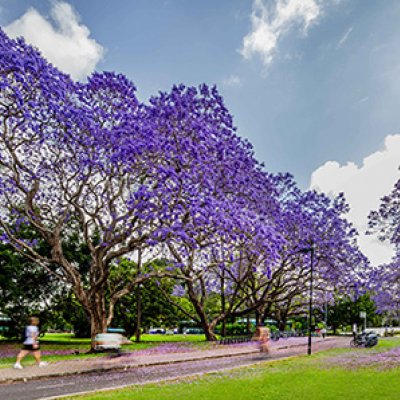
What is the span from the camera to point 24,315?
28.6 meters

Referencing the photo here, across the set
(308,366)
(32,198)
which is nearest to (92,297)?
(32,198)

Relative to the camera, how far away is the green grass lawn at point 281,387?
9.44m

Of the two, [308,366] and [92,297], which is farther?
[92,297]

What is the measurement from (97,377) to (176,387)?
382 cm

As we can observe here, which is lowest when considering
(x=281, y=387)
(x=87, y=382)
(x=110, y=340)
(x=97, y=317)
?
(x=87, y=382)

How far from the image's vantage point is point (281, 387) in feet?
35.5

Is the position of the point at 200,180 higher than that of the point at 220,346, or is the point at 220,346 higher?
the point at 200,180

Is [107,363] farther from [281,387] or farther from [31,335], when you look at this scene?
[281,387]

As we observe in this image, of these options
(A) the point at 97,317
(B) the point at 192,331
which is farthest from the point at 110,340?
(B) the point at 192,331

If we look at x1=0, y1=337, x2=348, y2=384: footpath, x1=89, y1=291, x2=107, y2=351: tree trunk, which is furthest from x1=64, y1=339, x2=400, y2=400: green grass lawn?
x1=89, y1=291, x2=107, y2=351: tree trunk

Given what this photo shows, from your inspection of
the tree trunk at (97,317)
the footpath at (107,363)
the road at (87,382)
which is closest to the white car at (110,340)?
the footpath at (107,363)

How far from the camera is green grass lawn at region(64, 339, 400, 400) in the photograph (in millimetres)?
9438

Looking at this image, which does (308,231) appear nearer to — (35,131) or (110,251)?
(110,251)

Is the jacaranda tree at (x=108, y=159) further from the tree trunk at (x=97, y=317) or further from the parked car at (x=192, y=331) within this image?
the parked car at (x=192, y=331)
